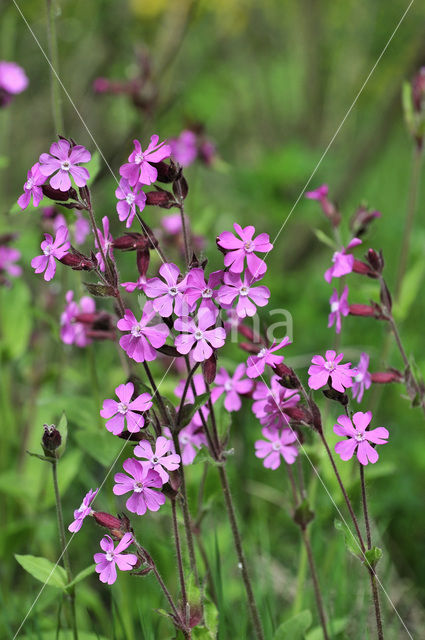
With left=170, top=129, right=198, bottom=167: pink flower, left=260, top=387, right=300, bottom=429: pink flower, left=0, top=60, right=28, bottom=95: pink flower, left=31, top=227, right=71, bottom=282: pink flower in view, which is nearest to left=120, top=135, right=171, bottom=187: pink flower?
left=31, top=227, right=71, bottom=282: pink flower

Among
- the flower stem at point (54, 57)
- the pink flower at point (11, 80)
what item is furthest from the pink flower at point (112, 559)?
the pink flower at point (11, 80)

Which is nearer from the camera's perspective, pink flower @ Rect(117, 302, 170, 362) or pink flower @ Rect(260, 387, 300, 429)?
pink flower @ Rect(117, 302, 170, 362)

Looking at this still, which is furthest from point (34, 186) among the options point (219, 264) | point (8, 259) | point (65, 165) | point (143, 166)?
point (219, 264)

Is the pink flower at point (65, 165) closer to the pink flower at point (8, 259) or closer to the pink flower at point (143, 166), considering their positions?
the pink flower at point (143, 166)

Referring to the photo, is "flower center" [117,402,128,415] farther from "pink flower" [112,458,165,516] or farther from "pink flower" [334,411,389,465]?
"pink flower" [334,411,389,465]

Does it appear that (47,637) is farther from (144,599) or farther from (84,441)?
(84,441)
